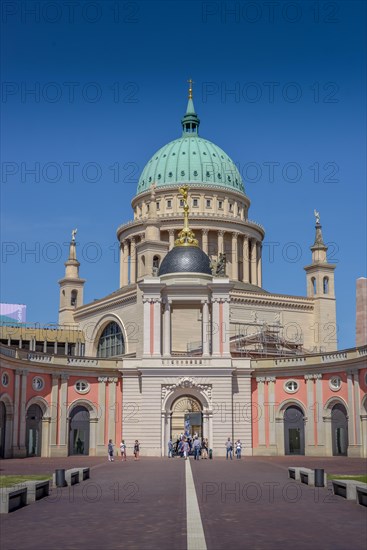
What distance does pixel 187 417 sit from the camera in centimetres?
7344

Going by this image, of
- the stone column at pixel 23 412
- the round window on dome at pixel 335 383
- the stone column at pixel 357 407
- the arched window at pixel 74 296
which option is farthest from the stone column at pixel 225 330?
the arched window at pixel 74 296

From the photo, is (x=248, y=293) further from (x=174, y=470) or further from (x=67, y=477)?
(x=67, y=477)

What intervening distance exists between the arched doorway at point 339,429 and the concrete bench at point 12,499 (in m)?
42.8

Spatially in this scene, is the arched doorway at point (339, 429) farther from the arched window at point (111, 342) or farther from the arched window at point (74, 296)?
the arched window at point (74, 296)

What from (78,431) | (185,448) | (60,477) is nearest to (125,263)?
(78,431)

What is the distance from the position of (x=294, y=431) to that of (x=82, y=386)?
1741 centimetres

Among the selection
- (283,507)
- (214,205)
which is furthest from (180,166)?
(283,507)

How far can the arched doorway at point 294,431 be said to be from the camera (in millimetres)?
66375

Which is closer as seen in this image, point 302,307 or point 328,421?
point 328,421

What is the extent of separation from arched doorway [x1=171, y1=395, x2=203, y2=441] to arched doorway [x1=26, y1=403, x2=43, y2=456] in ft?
34.9

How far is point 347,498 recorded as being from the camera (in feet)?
84.2

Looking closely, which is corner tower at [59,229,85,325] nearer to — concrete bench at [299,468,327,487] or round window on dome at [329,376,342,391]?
round window on dome at [329,376,342,391]

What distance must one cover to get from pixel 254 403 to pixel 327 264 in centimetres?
3735

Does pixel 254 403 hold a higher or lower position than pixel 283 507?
higher
